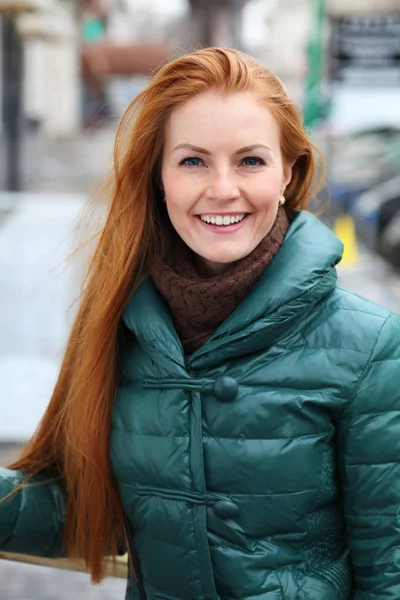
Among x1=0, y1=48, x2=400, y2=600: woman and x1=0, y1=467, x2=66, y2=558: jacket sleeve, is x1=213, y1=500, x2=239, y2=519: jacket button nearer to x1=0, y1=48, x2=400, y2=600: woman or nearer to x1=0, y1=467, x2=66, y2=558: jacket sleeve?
x1=0, y1=48, x2=400, y2=600: woman

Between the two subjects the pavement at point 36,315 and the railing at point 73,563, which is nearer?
the railing at point 73,563

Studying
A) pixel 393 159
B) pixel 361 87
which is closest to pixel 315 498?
pixel 361 87

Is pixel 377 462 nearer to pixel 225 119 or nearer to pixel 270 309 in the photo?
pixel 270 309

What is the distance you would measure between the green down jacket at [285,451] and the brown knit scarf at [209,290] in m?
0.04

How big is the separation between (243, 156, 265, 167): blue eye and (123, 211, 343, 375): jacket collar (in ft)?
0.60

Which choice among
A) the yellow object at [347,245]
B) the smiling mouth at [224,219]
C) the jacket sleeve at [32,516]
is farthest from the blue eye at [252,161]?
the yellow object at [347,245]

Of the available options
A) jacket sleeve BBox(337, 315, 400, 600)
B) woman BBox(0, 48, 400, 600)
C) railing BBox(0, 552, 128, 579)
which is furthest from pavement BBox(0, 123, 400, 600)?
jacket sleeve BBox(337, 315, 400, 600)

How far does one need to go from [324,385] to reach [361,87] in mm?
9989

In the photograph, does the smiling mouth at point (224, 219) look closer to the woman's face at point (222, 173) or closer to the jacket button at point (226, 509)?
the woman's face at point (222, 173)

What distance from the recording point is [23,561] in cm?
219

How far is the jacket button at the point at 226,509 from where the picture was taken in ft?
5.83

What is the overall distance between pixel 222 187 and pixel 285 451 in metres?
0.57

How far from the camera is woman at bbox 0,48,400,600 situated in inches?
70.6

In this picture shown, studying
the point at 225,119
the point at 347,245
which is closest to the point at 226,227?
the point at 225,119
